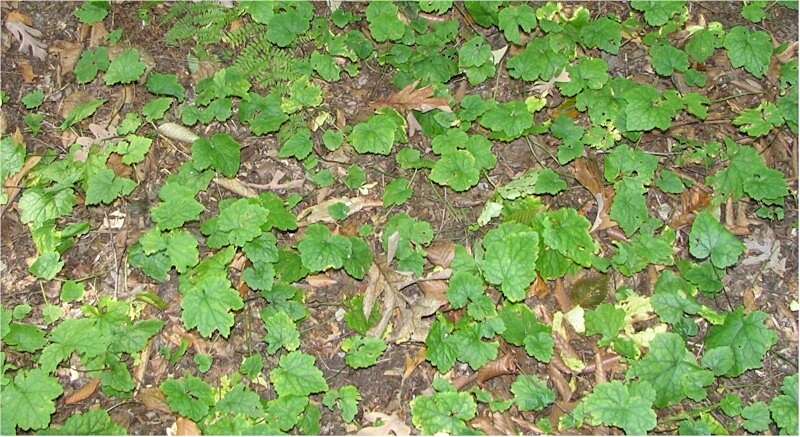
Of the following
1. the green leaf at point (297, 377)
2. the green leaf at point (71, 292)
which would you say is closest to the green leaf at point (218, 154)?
the green leaf at point (71, 292)

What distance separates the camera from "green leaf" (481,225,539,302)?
10.6 feet

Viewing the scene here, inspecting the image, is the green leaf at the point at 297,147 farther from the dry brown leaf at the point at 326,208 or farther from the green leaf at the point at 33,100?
the green leaf at the point at 33,100

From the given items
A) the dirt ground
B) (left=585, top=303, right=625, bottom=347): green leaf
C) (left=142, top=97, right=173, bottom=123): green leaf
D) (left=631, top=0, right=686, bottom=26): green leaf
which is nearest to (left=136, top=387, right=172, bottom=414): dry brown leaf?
the dirt ground

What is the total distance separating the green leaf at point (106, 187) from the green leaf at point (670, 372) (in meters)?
2.44

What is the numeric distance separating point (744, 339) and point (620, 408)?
62 centimetres

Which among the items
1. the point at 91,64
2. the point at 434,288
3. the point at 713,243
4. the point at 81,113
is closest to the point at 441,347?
the point at 434,288

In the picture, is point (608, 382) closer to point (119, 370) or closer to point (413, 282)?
point (413, 282)

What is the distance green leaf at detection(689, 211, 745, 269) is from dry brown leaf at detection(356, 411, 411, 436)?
148 cm

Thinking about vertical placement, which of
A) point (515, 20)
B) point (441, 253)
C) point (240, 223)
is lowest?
point (441, 253)

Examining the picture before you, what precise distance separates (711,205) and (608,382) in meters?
1.06

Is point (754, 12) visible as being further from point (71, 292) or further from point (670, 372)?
point (71, 292)

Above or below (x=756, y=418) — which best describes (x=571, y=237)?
above

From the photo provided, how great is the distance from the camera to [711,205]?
3658 millimetres

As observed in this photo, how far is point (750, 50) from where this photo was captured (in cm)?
380
